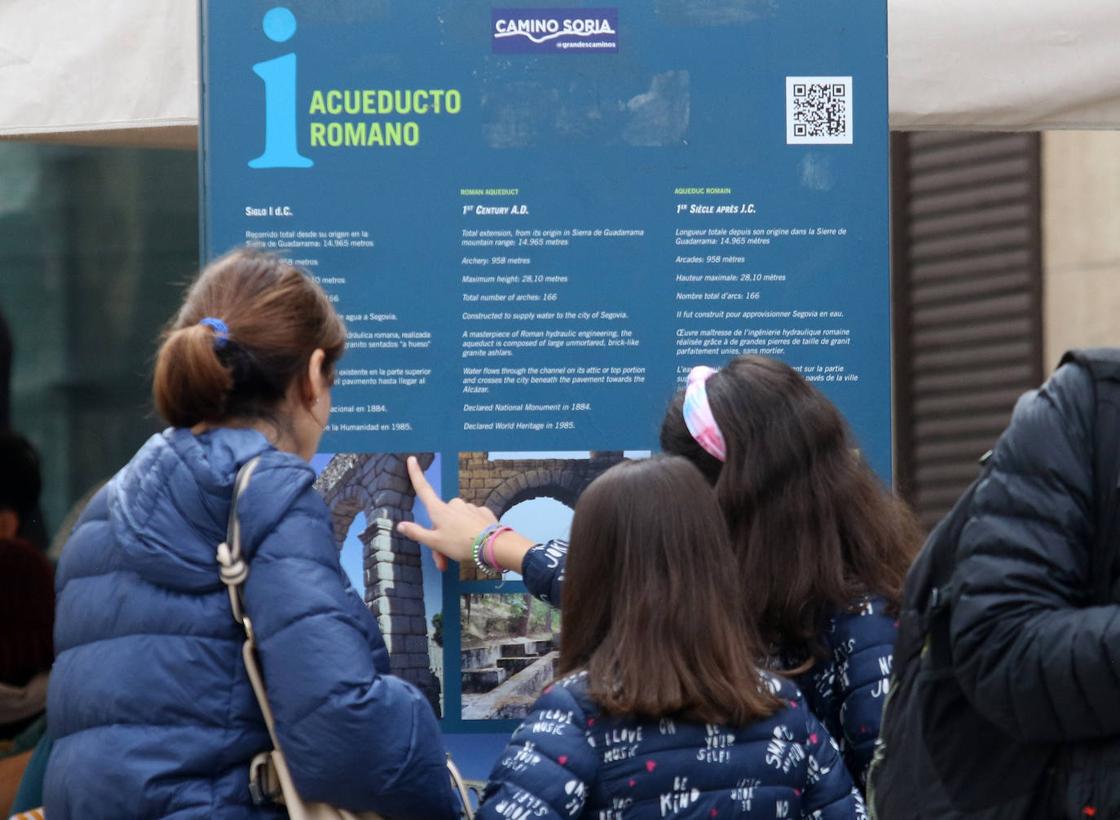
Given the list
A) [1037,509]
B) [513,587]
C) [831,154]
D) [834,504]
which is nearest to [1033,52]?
[831,154]

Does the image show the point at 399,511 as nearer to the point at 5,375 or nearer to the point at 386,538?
the point at 386,538

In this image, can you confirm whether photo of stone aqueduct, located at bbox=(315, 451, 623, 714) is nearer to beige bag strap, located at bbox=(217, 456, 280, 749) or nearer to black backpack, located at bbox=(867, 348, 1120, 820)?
beige bag strap, located at bbox=(217, 456, 280, 749)

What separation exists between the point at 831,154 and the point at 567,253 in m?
0.61

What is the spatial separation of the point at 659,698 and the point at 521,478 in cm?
112

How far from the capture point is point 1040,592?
6.57 ft

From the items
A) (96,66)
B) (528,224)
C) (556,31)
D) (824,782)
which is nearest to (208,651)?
(824,782)

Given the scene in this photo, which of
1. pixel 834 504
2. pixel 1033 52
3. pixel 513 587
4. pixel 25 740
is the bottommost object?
pixel 25 740

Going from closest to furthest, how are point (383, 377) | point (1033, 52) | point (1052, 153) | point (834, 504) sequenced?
1. point (834, 504)
2. point (383, 377)
3. point (1033, 52)
4. point (1052, 153)

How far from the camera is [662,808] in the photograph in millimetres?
2461

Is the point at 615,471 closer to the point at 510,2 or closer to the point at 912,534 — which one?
the point at 912,534

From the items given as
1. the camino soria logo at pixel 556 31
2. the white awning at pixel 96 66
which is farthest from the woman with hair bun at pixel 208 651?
the white awning at pixel 96 66

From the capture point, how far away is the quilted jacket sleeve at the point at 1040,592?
196cm

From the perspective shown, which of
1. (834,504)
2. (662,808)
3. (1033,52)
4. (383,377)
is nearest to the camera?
(662,808)

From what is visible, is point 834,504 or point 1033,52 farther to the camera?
point 1033,52
